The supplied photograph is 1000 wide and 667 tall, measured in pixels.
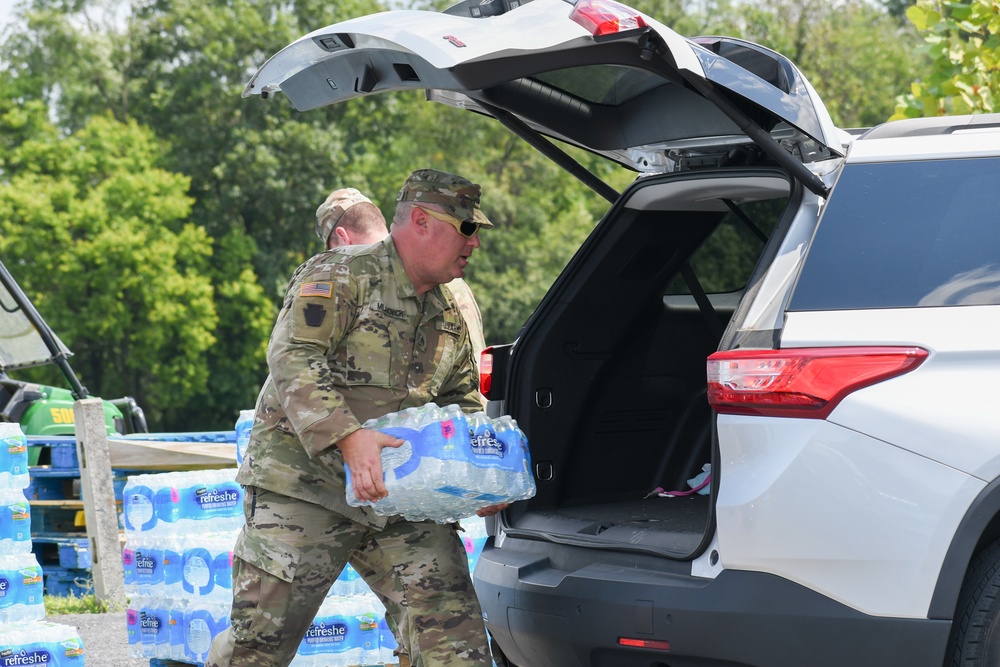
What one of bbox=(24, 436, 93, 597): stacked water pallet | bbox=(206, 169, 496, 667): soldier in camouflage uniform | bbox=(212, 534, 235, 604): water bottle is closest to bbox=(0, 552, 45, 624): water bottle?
bbox=(212, 534, 235, 604): water bottle

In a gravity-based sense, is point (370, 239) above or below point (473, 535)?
above

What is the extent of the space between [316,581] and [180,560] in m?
2.40

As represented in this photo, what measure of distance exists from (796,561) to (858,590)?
0.17 m

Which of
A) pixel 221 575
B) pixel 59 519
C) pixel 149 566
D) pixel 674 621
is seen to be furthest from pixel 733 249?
pixel 59 519

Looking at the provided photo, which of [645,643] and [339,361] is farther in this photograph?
[339,361]

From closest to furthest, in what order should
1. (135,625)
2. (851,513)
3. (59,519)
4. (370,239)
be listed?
(851,513) < (370,239) < (135,625) < (59,519)

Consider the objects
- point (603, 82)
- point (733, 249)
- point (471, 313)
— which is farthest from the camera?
point (471, 313)

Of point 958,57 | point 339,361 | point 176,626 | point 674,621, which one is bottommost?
point 176,626

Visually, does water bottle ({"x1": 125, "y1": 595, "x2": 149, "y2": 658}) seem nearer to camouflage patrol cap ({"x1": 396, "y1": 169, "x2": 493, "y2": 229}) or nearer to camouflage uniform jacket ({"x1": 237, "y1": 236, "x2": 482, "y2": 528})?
camouflage uniform jacket ({"x1": 237, "y1": 236, "x2": 482, "y2": 528})

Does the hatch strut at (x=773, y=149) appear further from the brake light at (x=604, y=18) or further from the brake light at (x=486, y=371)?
the brake light at (x=486, y=371)

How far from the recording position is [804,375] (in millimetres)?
3125

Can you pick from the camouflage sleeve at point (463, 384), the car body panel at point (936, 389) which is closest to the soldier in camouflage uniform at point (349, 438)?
the camouflage sleeve at point (463, 384)

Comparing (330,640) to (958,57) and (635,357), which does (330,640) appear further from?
(958,57)

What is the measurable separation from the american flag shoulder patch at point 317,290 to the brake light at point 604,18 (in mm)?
1235
